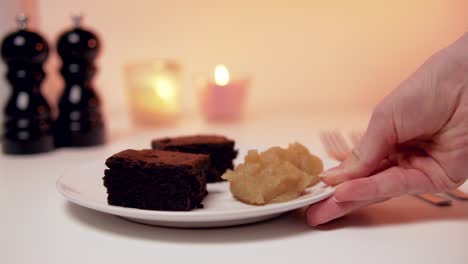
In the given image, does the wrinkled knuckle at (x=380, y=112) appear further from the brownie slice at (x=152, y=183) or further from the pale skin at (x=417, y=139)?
the brownie slice at (x=152, y=183)

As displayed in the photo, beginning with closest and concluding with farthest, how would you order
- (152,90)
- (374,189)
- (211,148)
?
(374,189)
(211,148)
(152,90)

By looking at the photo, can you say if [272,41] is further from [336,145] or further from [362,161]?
[362,161]

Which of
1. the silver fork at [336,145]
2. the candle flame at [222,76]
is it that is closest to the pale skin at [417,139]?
the silver fork at [336,145]

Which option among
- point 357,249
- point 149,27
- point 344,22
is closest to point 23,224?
point 357,249

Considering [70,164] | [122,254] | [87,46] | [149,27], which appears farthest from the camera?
[149,27]

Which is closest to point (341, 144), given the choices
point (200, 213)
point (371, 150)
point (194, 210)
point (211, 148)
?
point (211, 148)

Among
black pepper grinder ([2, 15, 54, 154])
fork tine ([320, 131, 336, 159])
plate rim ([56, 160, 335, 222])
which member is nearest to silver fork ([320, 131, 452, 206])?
fork tine ([320, 131, 336, 159])

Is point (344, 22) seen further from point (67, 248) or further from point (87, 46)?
point (67, 248)
